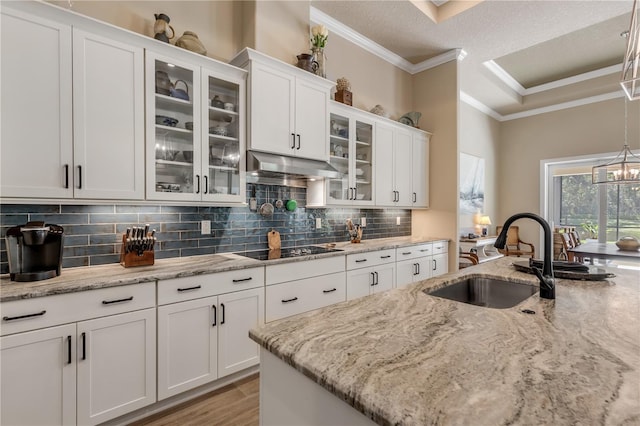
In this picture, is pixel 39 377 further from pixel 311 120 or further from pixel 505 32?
pixel 505 32

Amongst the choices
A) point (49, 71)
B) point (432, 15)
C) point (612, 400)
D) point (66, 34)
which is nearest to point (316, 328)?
point (612, 400)

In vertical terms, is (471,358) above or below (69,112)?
below

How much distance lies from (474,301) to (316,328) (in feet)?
4.00

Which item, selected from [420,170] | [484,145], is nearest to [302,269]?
[420,170]

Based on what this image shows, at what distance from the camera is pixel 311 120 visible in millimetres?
3021

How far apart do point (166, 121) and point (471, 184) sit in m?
5.16

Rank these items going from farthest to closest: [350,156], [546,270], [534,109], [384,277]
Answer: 1. [534,109]
2. [350,156]
3. [384,277]
4. [546,270]

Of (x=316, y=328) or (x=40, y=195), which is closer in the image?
(x=316, y=328)

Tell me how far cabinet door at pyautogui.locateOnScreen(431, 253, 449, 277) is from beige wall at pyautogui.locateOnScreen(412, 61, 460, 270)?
62 millimetres

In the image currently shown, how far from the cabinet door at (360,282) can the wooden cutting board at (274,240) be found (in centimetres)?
74

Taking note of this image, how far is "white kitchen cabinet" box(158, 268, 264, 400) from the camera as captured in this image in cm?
196

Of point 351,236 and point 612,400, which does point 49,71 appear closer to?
point 612,400

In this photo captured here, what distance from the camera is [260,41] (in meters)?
2.77

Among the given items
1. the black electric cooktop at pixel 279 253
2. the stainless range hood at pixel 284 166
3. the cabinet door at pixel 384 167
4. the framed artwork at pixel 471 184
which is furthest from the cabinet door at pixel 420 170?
the black electric cooktop at pixel 279 253
